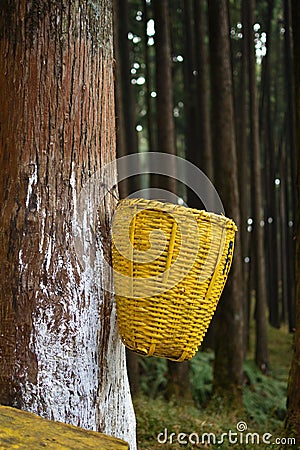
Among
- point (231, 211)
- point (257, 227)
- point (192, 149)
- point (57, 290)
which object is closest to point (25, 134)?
point (57, 290)

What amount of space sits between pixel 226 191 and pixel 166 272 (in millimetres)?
5320

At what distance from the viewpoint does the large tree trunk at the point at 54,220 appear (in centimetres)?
281

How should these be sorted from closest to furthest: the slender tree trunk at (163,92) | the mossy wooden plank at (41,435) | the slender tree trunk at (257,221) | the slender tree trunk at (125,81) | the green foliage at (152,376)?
the mossy wooden plank at (41,435) < the slender tree trunk at (163,92) < the green foliage at (152,376) < the slender tree trunk at (125,81) < the slender tree trunk at (257,221)

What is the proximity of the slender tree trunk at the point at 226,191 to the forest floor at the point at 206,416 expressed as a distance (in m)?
0.42

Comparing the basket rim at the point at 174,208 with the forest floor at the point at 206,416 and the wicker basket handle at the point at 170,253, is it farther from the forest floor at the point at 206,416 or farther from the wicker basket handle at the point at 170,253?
the forest floor at the point at 206,416

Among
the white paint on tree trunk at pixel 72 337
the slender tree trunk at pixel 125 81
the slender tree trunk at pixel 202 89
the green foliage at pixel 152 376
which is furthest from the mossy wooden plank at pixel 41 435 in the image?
the slender tree trunk at pixel 202 89

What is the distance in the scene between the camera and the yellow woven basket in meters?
Result: 2.72

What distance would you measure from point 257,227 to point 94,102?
916cm

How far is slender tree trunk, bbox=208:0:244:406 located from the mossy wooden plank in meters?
5.53

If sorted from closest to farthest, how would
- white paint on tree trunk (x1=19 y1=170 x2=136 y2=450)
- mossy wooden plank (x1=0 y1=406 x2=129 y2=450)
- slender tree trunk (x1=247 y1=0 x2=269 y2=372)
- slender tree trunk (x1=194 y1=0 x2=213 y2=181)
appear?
mossy wooden plank (x1=0 y1=406 x2=129 y2=450) < white paint on tree trunk (x1=19 y1=170 x2=136 y2=450) < slender tree trunk (x1=194 y1=0 x2=213 y2=181) < slender tree trunk (x1=247 y1=0 x2=269 y2=372)

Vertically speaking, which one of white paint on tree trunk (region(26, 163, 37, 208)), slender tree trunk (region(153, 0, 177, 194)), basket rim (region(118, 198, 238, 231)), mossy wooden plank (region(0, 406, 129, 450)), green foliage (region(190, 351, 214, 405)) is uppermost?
slender tree trunk (region(153, 0, 177, 194))

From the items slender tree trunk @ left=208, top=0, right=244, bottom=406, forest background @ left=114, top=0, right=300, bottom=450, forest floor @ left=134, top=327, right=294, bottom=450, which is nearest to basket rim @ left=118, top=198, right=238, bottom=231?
forest background @ left=114, top=0, right=300, bottom=450

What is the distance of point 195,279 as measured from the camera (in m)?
2.77

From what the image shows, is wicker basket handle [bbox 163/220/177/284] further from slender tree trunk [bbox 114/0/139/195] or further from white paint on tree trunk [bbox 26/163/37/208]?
slender tree trunk [bbox 114/0/139/195]
